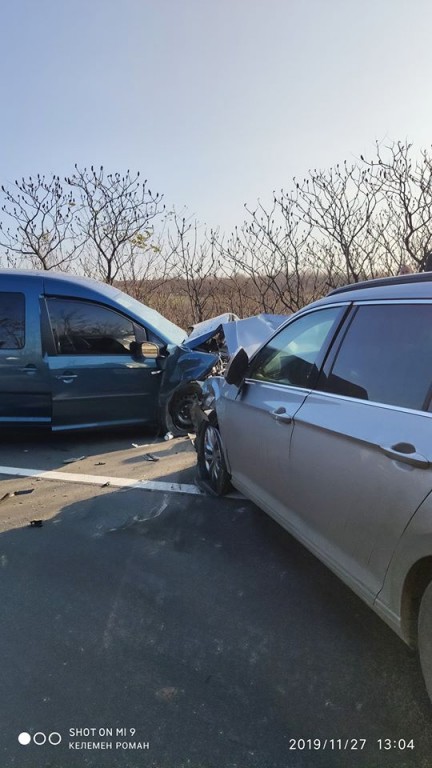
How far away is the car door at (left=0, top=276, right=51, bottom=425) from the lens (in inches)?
235

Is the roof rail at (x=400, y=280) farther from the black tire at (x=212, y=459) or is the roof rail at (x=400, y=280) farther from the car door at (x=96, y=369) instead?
the car door at (x=96, y=369)

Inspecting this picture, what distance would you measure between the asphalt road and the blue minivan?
6.75ft

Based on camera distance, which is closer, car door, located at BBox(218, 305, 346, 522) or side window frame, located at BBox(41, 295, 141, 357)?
car door, located at BBox(218, 305, 346, 522)

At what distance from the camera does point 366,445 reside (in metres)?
2.36

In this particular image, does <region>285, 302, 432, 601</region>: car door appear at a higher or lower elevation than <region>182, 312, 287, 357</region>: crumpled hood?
lower

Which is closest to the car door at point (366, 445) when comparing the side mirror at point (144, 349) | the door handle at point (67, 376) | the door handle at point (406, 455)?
the door handle at point (406, 455)

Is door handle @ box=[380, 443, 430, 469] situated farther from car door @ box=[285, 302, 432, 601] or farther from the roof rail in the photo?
the roof rail

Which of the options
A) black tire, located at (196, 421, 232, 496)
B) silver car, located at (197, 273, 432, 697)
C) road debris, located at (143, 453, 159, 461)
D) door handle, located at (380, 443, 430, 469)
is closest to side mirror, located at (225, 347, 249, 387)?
silver car, located at (197, 273, 432, 697)

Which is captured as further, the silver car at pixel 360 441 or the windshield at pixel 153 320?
the windshield at pixel 153 320

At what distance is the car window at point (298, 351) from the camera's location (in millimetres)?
3148

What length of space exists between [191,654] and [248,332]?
171 inches

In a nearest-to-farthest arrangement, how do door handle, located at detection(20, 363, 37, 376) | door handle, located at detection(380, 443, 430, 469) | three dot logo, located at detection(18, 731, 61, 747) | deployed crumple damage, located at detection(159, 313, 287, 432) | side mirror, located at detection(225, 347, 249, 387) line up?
door handle, located at detection(380, 443, 430, 469) → three dot logo, located at detection(18, 731, 61, 747) → side mirror, located at detection(225, 347, 249, 387) → door handle, located at detection(20, 363, 37, 376) → deployed crumple damage, located at detection(159, 313, 287, 432)

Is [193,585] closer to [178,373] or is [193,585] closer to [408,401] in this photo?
[408,401]

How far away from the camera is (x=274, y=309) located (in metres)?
12.2
